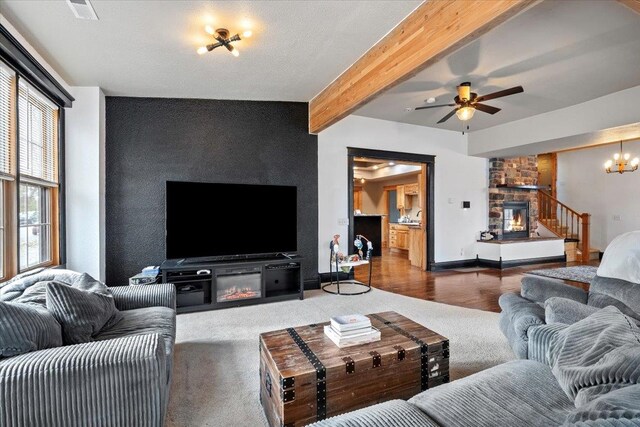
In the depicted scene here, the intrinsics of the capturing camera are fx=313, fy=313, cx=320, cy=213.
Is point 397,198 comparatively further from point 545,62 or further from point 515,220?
point 545,62

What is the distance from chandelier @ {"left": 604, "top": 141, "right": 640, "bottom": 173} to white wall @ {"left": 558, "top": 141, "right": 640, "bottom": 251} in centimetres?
25

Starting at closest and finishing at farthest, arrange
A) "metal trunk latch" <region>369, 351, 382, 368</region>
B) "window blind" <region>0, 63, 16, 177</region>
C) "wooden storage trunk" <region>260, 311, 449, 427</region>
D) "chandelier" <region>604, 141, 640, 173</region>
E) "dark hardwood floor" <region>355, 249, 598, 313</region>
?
"wooden storage trunk" <region>260, 311, 449, 427</region>
"metal trunk latch" <region>369, 351, 382, 368</region>
"window blind" <region>0, 63, 16, 177</region>
"dark hardwood floor" <region>355, 249, 598, 313</region>
"chandelier" <region>604, 141, 640, 173</region>

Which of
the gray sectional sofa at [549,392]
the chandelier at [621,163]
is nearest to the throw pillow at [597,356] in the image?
the gray sectional sofa at [549,392]

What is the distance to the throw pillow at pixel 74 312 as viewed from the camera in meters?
1.71

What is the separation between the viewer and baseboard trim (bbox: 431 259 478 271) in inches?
248

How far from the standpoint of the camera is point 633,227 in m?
7.77

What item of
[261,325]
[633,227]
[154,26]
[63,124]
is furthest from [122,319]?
[633,227]

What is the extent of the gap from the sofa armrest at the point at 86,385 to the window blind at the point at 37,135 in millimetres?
2523

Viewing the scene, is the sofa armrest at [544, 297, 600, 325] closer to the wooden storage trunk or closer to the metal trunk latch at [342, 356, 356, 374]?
the wooden storage trunk

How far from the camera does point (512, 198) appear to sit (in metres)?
7.21

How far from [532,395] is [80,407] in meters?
Result: 1.92

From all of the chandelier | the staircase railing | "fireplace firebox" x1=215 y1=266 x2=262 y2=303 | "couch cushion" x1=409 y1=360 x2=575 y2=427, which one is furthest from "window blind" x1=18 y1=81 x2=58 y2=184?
the chandelier

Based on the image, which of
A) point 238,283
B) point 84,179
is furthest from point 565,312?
point 84,179

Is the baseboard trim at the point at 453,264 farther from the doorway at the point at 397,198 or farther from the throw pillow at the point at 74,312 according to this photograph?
the throw pillow at the point at 74,312
